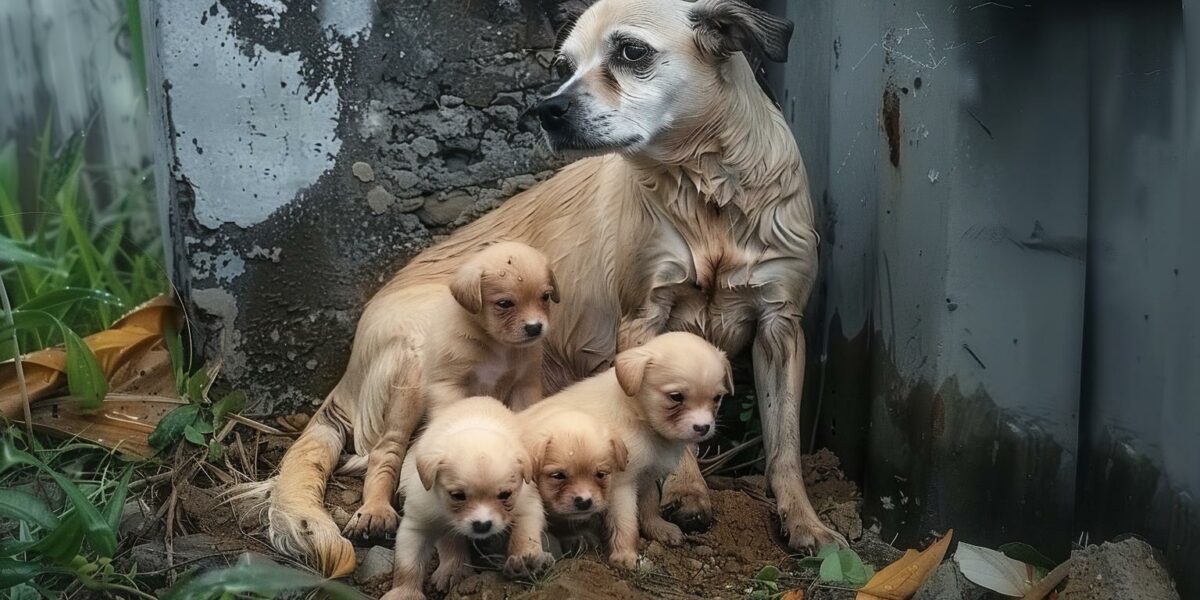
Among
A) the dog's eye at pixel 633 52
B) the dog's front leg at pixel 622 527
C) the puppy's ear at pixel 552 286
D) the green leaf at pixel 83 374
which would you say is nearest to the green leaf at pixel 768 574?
the dog's front leg at pixel 622 527

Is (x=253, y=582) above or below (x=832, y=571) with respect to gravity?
above

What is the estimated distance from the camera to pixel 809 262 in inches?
153

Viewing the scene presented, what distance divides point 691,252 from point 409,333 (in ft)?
3.13

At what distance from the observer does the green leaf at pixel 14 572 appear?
3160 millimetres

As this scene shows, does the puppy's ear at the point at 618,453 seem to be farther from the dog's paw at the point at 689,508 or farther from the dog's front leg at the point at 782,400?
the dog's front leg at the point at 782,400

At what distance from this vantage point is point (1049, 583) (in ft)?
10.3

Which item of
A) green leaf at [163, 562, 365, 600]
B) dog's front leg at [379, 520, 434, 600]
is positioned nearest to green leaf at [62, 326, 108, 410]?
Answer: green leaf at [163, 562, 365, 600]

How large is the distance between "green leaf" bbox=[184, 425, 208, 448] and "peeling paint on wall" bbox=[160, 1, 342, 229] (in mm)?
713

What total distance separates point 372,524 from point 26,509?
0.95 metres

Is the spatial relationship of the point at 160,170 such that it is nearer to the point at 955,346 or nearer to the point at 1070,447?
the point at 955,346

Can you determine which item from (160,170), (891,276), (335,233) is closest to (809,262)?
(891,276)

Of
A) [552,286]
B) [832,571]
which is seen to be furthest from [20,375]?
[832,571]

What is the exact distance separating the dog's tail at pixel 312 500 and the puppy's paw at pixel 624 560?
29.1 inches

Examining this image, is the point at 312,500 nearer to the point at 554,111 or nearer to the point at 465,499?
the point at 465,499
